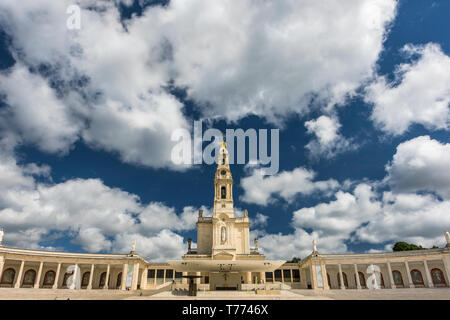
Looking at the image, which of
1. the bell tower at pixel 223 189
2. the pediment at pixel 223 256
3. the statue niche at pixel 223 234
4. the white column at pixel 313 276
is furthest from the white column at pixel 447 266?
the statue niche at pixel 223 234

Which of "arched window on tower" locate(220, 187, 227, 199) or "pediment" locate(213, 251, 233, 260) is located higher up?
"arched window on tower" locate(220, 187, 227, 199)

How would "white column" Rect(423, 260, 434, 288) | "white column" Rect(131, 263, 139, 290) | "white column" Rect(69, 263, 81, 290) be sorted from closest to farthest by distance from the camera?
"white column" Rect(423, 260, 434, 288)
"white column" Rect(131, 263, 139, 290)
"white column" Rect(69, 263, 81, 290)

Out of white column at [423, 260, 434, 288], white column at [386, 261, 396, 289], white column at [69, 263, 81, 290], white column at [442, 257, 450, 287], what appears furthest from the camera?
white column at [69, 263, 81, 290]

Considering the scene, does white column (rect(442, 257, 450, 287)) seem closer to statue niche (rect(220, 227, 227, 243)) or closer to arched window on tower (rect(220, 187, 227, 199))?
statue niche (rect(220, 227, 227, 243))

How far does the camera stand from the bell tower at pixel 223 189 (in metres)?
56.6

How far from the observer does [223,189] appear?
59312mm

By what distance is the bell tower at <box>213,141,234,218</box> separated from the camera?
56625 mm

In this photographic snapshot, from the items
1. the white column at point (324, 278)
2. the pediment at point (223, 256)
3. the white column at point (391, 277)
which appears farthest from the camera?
the pediment at point (223, 256)

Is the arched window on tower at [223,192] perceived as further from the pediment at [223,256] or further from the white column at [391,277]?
the white column at [391,277]

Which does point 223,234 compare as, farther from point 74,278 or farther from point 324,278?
point 74,278

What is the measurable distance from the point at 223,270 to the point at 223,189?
22330 mm

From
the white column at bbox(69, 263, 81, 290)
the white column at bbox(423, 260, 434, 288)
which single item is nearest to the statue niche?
the white column at bbox(69, 263, 81, 290)
